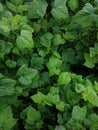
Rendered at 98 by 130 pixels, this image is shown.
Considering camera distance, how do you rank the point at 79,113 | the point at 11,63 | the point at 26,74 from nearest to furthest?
the point at 79,113, the point at 26,74, the point at 11,63

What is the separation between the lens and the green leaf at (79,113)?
62.4 inches

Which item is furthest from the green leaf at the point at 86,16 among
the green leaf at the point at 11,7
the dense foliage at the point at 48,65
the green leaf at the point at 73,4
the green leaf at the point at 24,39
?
the green leaf at the point at 11,7

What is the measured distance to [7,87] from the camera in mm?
1646

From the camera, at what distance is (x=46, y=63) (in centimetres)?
190

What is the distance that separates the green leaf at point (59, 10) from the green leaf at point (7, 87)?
1.47ft

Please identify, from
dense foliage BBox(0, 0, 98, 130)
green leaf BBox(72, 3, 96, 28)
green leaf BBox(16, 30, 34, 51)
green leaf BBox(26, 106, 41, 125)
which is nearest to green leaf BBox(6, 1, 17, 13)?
dense foliage BBox(0, 0, 98, 130)

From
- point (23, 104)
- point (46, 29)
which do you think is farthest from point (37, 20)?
point (23, 104)

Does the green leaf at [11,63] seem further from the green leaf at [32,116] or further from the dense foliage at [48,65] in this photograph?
the green leaf at [32,116]

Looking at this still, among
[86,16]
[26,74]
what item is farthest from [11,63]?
[86,16]

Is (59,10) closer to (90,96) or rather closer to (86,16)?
(86,16)

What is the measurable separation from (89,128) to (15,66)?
531 mm

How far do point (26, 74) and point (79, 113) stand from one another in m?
0.34

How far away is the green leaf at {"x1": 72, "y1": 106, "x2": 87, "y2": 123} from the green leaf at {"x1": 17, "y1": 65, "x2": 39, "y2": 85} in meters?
0.27

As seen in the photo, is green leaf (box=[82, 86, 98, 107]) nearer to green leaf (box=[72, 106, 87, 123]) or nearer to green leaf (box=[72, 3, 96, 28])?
green leaf (box=[72, 106, 87, 123])
